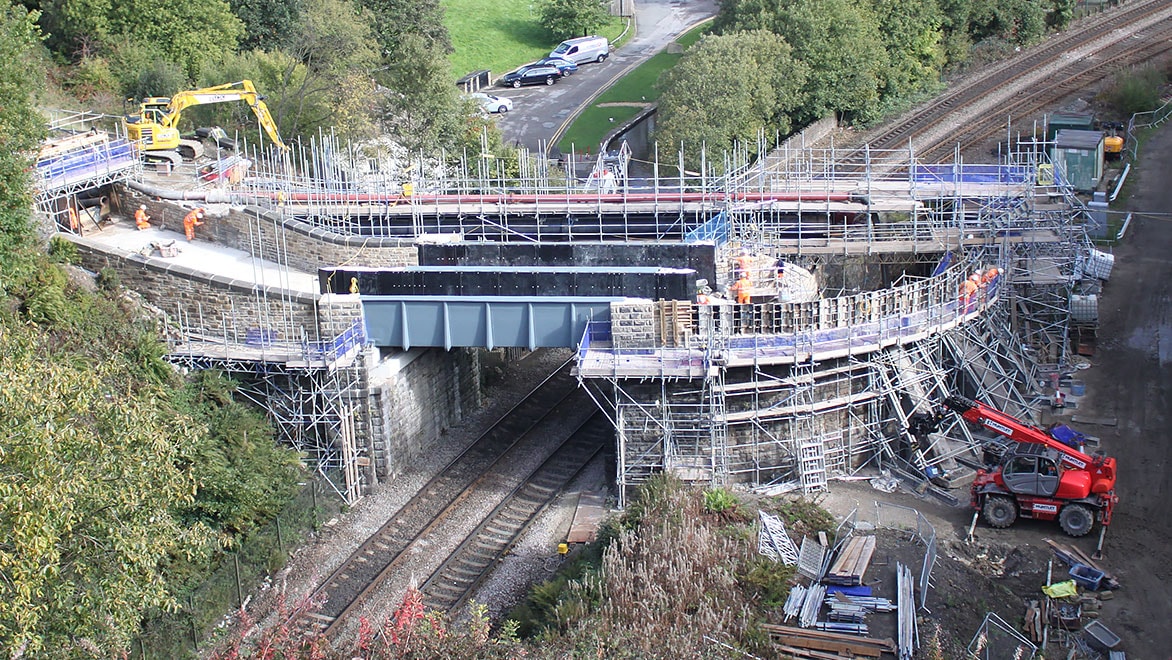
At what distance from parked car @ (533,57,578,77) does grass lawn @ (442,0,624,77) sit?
6.78 ft

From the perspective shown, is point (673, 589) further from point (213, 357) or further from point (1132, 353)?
point (1132, 353)

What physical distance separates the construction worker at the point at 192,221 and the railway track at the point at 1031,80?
24872 mm

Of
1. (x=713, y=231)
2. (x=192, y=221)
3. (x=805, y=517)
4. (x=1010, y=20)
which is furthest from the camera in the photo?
(x=1010, y=20)

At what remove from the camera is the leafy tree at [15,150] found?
27.8 m

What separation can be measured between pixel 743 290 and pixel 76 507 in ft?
51.2

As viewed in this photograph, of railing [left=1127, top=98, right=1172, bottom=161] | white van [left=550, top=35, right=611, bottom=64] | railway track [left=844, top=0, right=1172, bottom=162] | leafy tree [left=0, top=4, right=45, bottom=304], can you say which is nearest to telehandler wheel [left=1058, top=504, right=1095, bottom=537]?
leafy tree [left=0, top=4, right=45, bottom=304]

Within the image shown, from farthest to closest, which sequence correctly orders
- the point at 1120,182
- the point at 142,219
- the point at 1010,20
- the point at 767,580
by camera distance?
the point at 1010,20
the point at 1120,182
the point at 142,219
the point at 767,580

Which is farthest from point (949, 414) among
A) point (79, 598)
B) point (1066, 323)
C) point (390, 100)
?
point (390, 100)

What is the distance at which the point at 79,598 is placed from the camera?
17938 millimetres

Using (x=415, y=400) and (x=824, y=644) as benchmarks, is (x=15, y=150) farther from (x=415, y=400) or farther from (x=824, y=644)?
(x=824, y=644)

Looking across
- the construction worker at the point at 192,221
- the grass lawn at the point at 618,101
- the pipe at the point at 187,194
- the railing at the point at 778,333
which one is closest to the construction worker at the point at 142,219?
the pipe at the point at 187,194

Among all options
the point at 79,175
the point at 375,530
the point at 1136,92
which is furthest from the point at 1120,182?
the point at 79,175

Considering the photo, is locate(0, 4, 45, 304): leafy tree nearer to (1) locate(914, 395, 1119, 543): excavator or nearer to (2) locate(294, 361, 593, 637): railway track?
(2) locate(294, 361, 593, 637): railway track

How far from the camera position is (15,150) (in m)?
28.8
